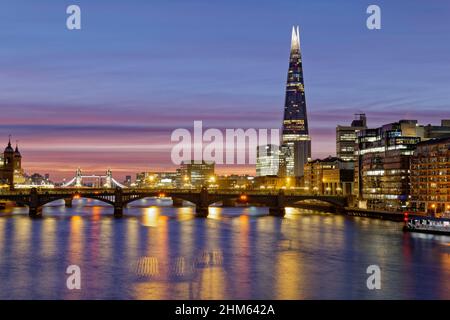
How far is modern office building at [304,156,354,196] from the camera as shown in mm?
172875

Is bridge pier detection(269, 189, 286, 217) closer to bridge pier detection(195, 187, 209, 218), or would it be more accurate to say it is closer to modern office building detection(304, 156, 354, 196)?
bridge pier detection(195, 187, 209, 218)

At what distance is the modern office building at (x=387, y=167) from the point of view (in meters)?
124

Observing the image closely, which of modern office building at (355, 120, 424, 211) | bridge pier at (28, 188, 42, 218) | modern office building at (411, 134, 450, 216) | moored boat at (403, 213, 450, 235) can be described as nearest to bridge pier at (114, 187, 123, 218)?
bridge pier at (28, 188, 42, 218)

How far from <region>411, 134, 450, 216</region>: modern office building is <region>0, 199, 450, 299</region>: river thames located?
84.0ft

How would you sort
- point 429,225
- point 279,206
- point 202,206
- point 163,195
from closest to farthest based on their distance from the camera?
point 429,225 < point 202,206 < point 163,195 < point 279,206

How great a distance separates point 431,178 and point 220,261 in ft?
223

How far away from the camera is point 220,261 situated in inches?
2067

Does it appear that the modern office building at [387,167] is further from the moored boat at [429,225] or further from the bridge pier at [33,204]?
the bridge pier at [33,204]

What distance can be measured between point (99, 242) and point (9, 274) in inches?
791

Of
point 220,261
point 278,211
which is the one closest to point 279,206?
point 278,211

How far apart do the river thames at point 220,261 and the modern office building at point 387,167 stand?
1601 inches

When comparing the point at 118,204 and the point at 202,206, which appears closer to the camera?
the point at 118,204

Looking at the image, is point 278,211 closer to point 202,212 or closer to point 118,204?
point 202,212
